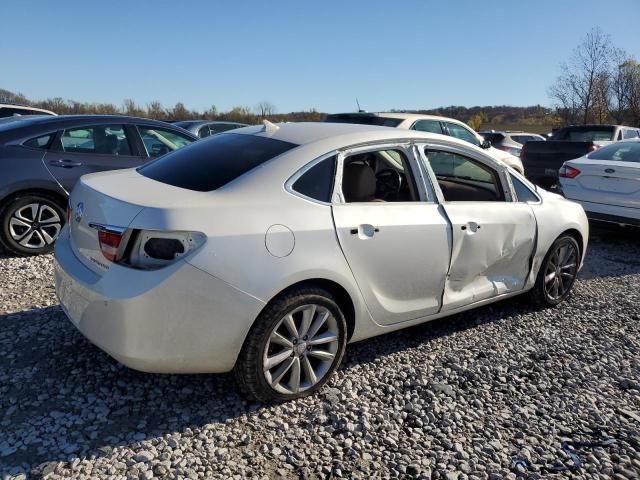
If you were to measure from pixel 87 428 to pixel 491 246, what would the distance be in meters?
2.90

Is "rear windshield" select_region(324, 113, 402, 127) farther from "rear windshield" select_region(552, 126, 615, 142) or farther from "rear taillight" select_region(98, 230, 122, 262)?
"rear windshield" select_region(552, 126, 615, 142)

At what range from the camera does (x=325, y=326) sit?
10.2 feet

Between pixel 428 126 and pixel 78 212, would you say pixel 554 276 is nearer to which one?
pixel 78 212

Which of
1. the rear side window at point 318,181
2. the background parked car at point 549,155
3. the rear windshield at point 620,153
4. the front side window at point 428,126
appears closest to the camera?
the rear side window at point 318,181

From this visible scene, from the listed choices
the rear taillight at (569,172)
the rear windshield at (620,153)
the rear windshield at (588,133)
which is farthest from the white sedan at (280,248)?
the rear windshield at (588,133)

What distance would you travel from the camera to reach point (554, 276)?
15.7ft

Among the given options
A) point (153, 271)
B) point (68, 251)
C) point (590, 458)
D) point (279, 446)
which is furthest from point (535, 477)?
point (68, 251)

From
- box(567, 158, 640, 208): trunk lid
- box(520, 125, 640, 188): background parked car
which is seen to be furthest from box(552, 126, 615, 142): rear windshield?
box(567, 158, 640, 208): trunk lid

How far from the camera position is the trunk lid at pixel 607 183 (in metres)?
6.97

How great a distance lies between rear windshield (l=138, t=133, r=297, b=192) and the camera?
3.03m

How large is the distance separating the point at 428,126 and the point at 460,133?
1033 millimetres

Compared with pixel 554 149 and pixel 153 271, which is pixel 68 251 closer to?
pixel 153 271

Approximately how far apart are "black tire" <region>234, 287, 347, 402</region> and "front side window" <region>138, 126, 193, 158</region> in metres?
3.96

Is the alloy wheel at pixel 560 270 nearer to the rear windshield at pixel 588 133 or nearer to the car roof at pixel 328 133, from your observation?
the car roof at pixel 328 133
